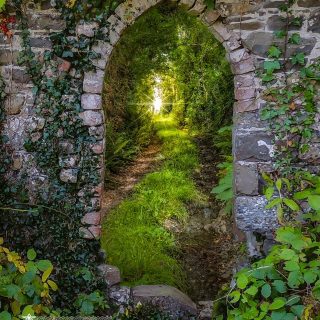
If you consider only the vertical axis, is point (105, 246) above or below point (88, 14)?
below

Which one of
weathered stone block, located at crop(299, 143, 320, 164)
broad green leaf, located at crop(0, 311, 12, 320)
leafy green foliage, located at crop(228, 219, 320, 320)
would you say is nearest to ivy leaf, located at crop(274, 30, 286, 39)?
weathered stone block, located at crop(299, 143, 320, 164)

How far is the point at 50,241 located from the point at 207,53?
22.0 feet

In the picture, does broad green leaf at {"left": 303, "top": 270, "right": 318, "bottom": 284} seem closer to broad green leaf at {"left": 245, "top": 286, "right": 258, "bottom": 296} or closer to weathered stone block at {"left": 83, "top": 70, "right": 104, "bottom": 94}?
broad green leaf at {"left": 245, "top": 286, "right": 258, "bottom": 296}

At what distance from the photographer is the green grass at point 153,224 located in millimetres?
4910

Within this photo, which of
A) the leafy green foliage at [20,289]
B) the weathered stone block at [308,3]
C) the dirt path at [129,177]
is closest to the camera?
the leafy green foliage at [20,289]

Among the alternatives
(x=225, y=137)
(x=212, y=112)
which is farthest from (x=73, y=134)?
(x=212, y=112)

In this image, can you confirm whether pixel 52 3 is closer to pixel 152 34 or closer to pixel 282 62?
pixel 282 62

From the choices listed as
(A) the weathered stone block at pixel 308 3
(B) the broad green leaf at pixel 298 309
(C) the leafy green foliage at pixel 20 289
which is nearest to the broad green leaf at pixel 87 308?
(C) the leafy green foliage at pixel 20 289

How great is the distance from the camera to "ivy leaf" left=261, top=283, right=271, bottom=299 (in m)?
2.82

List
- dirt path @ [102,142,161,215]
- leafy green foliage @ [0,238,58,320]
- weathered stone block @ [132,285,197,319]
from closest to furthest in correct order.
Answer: leafy green foliage @ [0,238,58,320], weathered stone block @ [132,285,197,319], dirt path @ [102,142,161,215]

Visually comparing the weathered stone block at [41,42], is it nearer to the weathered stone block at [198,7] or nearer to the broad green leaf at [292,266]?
the weathered stone block at [198,7]

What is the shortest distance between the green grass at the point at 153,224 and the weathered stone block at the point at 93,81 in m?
2.14

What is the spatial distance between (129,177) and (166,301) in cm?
385

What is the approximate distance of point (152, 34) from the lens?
871cm
